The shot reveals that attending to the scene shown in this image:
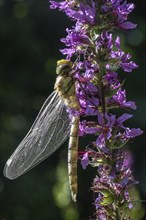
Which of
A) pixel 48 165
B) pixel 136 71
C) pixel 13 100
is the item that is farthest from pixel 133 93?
pixel 13 100

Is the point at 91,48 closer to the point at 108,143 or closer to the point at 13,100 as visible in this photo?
the point at 108,143

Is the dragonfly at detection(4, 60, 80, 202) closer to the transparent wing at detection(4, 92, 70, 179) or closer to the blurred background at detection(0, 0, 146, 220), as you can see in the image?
the transparent wing at detection(4, 92, 70, 179)

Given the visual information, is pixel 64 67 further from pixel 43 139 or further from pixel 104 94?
pixel 43 139

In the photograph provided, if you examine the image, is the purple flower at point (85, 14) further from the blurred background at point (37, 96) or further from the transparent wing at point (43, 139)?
the blurred background at point (37, 96)

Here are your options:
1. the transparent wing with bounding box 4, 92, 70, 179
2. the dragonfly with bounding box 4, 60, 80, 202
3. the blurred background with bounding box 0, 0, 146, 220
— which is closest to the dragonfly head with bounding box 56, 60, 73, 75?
the dragonfly with bounding box 4, 60, 80, 202

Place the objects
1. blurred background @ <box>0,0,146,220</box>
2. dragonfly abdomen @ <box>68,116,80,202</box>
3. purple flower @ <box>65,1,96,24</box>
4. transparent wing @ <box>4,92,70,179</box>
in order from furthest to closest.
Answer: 1. blurred background @ <box>0,0,146,220</box>
2. transparent wing @ <box>4,92,70,179</box>
3. dragonfly abdomen @ <box>68,116,80,202</box>
4. purple flower @ <box>65,1,96,24</box>

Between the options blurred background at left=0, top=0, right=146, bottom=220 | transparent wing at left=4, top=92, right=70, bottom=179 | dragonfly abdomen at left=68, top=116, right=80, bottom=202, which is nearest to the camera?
dragonfly abdomen at left=68, top=116, right=80, bottom=202

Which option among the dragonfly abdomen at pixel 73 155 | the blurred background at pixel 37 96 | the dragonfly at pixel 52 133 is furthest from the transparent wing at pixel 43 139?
the blurred background at pixel 37 96

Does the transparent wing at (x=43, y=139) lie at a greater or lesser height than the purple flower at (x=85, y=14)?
lesser
